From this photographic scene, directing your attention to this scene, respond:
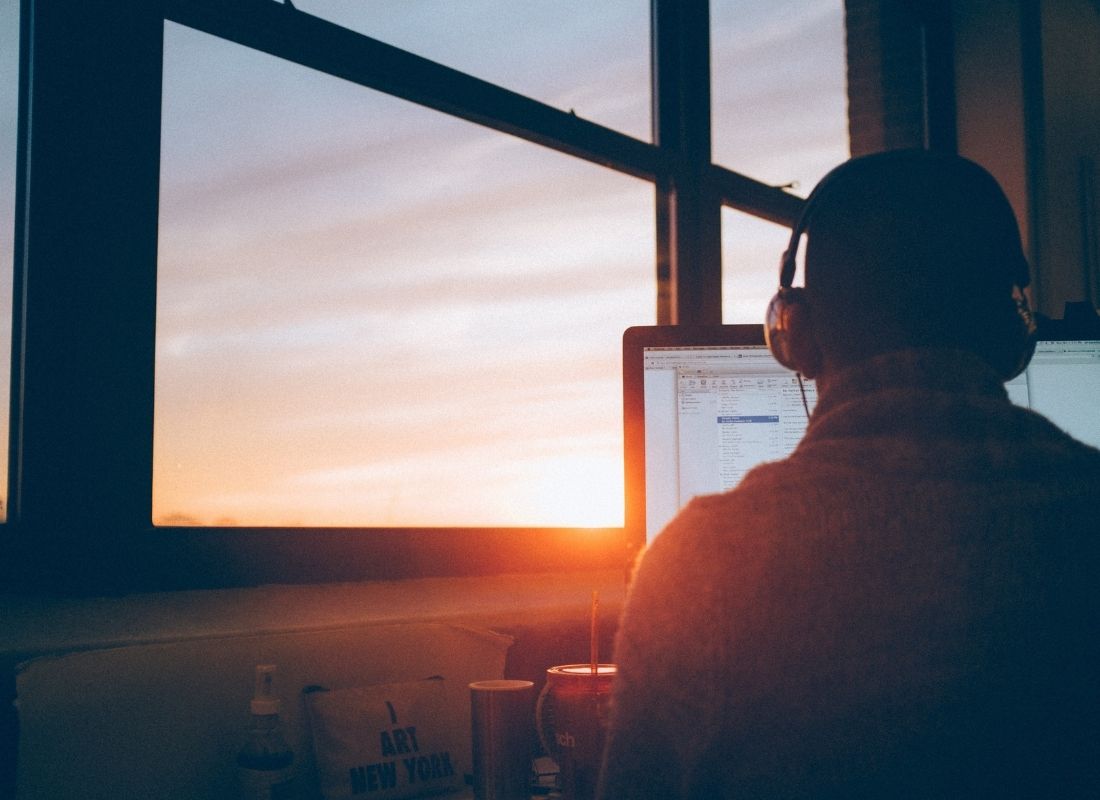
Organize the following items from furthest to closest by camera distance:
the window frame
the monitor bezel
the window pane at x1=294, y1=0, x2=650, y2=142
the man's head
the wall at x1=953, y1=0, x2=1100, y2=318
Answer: the wall at x1=953, y1=0, x2=1100, y2=318 → the window pane at x1=294, y1=0, x2=650, y2=142 → the monitor bezel → the window frame → the man's head

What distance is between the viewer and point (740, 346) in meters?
1.34

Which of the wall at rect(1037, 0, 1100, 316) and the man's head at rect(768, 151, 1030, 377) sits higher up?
the wall at rect(1037, 0, 1100, 316)

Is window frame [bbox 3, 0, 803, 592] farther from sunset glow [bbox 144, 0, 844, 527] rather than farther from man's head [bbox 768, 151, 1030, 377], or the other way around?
man's head [bbox 768, 151, 1030, 377]

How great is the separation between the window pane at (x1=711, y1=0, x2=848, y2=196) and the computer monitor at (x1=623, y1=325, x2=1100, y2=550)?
1.25 m

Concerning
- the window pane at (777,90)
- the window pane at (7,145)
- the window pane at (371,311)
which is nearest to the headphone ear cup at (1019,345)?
the window pane at (371,311)

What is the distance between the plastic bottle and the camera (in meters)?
1.02

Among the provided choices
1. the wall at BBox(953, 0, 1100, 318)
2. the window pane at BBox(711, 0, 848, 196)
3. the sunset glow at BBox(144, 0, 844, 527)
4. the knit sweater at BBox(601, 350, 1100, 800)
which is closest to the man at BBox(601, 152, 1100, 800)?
the knit sweater at BBox(601, 350, 1100, 800)

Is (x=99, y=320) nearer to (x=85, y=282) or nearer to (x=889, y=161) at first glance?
(x=85, y=282)

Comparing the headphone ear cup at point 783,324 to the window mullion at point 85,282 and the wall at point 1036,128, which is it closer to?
the window mullion at point 85,282

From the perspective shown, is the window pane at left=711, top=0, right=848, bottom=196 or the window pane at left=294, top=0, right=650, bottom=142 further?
the window pane at left=711, top=0, right=848, bottom=196

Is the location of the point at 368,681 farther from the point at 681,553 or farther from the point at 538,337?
the point at 538,337

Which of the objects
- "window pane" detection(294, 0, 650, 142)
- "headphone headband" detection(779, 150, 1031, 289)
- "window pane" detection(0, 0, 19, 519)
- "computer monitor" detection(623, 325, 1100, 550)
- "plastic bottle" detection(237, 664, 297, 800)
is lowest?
"plastic bottle" detection(237, 664, 297, 800)

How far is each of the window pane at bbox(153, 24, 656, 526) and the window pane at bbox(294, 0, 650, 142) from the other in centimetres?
12

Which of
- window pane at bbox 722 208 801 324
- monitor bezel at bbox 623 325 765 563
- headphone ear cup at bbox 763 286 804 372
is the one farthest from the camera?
window pane at bbox 722 208 801 324
